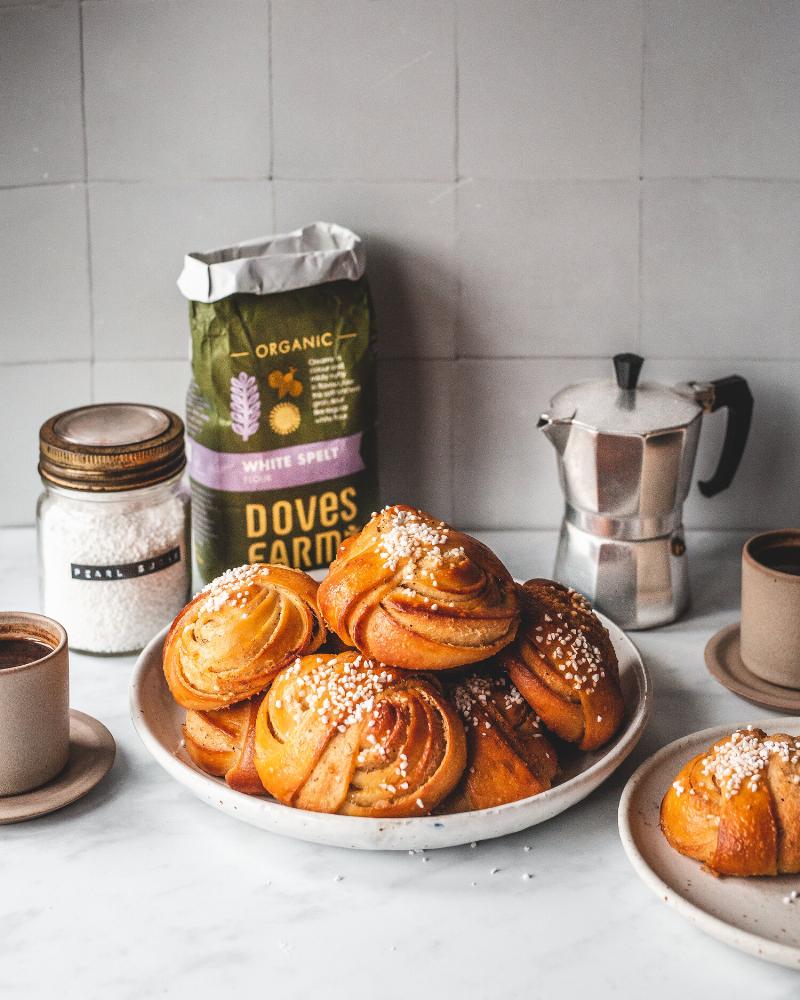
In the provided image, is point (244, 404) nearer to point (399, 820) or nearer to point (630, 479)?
point (630, 479)

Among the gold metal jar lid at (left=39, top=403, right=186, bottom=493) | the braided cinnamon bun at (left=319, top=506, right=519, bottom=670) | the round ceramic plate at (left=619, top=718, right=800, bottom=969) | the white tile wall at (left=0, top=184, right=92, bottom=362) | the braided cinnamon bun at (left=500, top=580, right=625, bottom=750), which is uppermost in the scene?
the white tile wall at (left=0, top=184, right=92, bottom=362)

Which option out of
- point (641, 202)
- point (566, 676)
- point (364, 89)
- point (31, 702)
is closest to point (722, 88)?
point (641, 202)

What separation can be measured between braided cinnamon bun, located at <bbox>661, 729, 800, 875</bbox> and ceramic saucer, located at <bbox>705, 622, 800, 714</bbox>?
0.23 metres

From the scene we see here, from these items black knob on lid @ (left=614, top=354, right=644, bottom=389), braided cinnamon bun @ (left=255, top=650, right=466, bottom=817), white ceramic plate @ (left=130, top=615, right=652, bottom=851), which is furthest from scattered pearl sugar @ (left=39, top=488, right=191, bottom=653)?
black knob on lid @ (left=614, top=354, right=644, bottom=389)

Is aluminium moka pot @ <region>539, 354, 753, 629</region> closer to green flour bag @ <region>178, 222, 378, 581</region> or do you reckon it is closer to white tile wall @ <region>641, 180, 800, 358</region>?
white tile wall @ <region>641, 180, 800, 358</region>

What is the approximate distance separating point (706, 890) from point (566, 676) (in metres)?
0.20

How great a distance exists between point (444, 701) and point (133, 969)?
31cm

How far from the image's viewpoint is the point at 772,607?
1170 millimetres

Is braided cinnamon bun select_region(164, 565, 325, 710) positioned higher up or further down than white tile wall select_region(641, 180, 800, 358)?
further down

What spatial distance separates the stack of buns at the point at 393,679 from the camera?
3.12ft

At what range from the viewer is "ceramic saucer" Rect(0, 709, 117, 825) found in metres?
1.02

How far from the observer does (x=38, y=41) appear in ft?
4.49

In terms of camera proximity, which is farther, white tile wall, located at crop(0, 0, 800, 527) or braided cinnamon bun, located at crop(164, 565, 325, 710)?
white tile wall, located at crop(0, 0, 800, 527)

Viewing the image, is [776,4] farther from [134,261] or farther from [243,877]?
[243,877]
